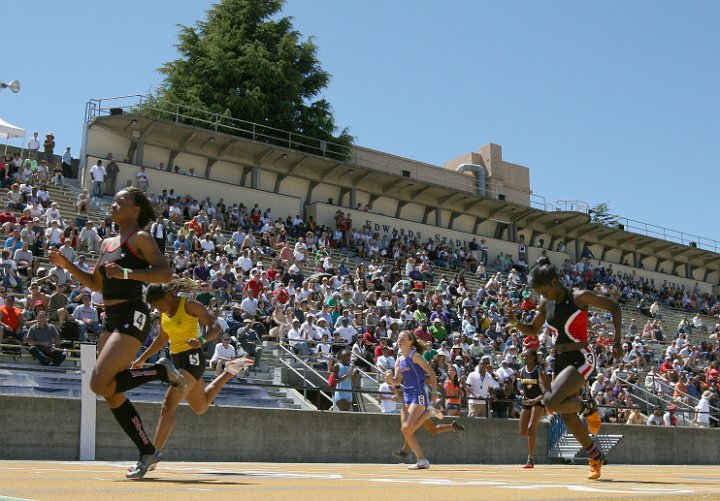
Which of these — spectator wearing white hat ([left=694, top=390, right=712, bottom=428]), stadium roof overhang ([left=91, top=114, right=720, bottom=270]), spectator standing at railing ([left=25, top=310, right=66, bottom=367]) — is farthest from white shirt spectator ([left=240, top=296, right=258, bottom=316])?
stadium roof overhang ([left=91, top=114, right=720, bottom=270])

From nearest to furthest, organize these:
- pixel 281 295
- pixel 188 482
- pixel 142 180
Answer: pixel 188 482 → pixel 281 295 → pixel 142 180

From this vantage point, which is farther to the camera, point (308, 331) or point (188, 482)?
point (308, 331)

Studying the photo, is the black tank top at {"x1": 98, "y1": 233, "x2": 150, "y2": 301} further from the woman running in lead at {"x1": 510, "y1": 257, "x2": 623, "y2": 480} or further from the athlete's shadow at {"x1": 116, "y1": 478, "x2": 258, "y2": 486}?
the woman running in lead at {"x1": 510, "y1": 257, "x2": 623, "y2": 480}

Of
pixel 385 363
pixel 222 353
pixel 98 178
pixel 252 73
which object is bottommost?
pixel 385 363

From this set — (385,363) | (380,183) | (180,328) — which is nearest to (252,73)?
(380,183)

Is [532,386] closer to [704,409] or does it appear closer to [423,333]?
[423,333]

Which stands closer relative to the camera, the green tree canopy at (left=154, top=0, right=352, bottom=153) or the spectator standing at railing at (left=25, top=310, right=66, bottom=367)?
the spectator standing at railing at (left=25, top=310, right=66, bottom=367)

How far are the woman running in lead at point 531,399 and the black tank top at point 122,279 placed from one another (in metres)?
9.01

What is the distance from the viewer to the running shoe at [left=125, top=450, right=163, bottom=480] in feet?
22.9

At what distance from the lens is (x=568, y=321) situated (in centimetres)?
867

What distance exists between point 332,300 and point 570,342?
1555 centimetres

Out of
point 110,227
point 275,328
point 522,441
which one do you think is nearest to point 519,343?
point 522,441

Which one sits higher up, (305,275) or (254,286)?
(305,275)

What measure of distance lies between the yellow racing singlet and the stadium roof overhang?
87.8 feet
